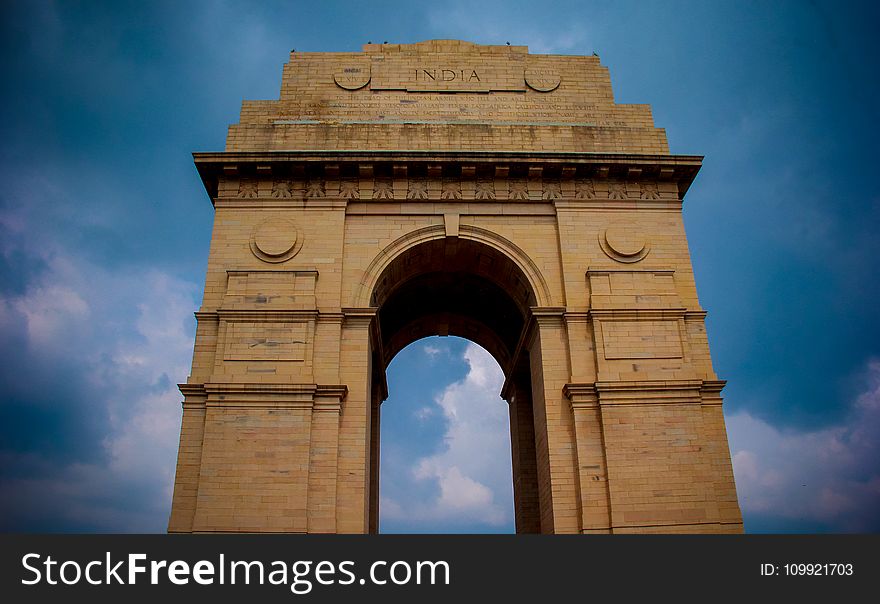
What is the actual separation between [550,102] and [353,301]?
10.6 m

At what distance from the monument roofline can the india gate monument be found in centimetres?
7

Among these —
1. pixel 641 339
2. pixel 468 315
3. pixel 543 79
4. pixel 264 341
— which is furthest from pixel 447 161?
pixel 468 315

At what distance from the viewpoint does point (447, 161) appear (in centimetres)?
2220

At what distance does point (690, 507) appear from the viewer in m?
18.3

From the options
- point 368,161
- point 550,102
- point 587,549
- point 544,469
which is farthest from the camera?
point 550,102

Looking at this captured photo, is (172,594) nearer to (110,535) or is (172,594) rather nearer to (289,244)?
(110,535)

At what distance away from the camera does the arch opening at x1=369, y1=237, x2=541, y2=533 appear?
75.0ft

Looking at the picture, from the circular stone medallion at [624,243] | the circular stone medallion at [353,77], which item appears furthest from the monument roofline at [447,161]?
the circular stone medallion at [353,77]

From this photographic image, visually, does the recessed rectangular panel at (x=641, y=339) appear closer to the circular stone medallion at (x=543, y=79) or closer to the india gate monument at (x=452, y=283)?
the india gate monument at (x=452, y=283)

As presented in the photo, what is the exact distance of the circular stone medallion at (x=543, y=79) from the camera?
982 inches

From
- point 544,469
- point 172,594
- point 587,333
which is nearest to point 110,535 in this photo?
point 172,594

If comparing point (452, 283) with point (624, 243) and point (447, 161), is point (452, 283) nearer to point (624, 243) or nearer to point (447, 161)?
point (447, 161)
